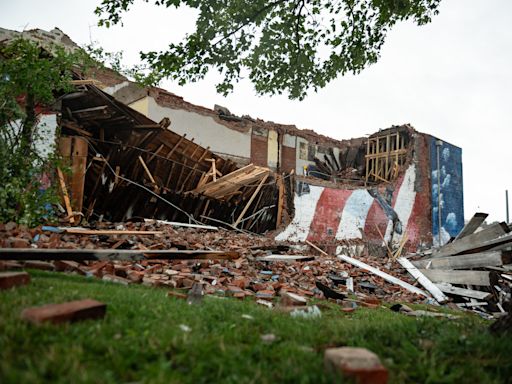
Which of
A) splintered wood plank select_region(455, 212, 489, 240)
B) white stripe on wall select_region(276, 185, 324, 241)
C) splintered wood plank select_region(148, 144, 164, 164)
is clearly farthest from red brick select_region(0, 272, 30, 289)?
white stripe on wall select_region(276, 185, 324, 241)

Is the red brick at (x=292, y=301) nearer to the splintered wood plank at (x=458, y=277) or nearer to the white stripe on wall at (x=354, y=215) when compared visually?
the splintered wood plank at (x=458, y=277)

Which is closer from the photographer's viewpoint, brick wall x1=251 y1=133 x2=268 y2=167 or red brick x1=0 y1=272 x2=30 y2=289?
red brick x1=0 y1=272 x2=30 y2=289

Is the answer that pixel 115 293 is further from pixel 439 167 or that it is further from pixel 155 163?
pixel 439 167

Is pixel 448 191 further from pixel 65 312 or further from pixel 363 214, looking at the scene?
pixel 65 312

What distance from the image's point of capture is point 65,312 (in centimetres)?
208

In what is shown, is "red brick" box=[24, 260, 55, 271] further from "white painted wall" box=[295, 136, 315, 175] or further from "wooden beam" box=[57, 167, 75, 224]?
"white painted wall" box=[295, 136, 315, 175]

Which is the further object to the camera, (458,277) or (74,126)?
(74,126)

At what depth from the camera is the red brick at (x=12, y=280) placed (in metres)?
2.72

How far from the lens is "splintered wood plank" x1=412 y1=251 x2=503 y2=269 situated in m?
7.02

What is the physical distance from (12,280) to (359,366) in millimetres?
2623

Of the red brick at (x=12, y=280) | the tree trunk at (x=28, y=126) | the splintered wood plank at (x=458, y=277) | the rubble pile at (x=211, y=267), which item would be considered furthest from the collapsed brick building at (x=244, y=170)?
the splintered wood plank at (x=458, y=277)

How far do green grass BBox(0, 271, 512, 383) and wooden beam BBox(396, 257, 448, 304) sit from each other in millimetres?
4846

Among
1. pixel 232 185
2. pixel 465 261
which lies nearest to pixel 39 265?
pixel 465 261

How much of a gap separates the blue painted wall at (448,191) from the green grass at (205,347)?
20.3 metres
